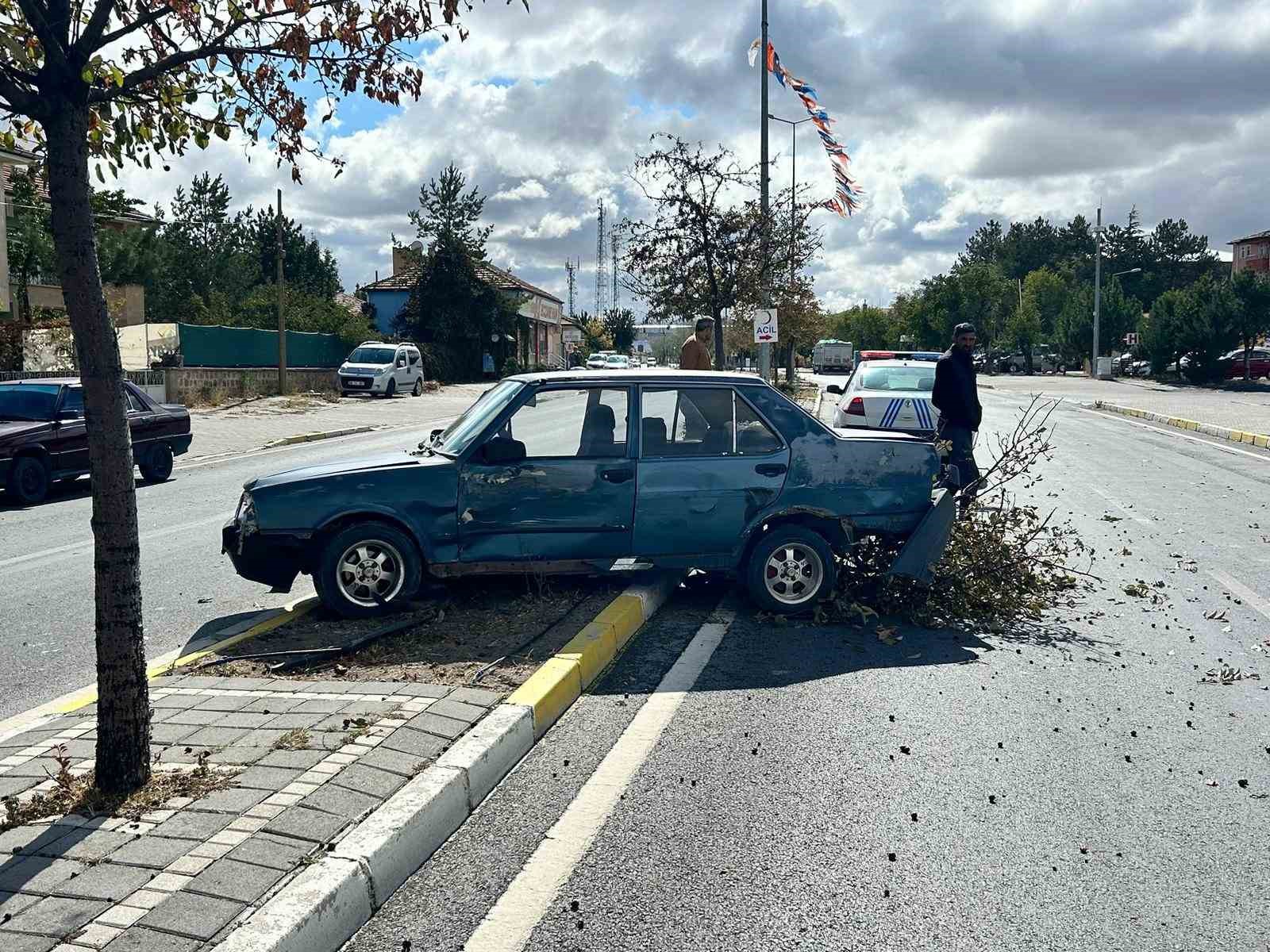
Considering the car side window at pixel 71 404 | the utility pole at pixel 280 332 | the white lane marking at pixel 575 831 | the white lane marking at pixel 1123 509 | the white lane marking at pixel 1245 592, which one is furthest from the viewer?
the utility pole at pixel 280 332

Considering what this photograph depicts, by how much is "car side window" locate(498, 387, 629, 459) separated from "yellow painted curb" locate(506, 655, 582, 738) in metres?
1.86

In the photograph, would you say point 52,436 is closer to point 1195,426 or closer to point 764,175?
point 764,175

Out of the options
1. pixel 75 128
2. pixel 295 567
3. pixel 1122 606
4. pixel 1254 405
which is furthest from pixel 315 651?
pixel 1254 405

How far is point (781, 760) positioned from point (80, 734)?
2921mm

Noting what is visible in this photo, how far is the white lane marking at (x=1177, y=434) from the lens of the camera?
66.3 feet

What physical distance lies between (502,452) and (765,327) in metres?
15.4

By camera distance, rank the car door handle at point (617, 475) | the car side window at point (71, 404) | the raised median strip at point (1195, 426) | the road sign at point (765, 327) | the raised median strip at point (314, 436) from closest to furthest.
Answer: the car door handle at point (617, 475), the car side window at point (71, 404), the road sign at point (765, 327), the raised median strip at point (1195, 426), the raised median strip at point (314, 436)

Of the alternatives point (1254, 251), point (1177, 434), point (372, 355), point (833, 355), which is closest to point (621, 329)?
point (833, 355)

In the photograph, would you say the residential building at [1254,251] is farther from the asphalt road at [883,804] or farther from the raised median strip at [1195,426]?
the asphalt road at [883,804]

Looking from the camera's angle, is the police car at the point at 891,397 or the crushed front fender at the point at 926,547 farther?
the police car at the point at 891,397

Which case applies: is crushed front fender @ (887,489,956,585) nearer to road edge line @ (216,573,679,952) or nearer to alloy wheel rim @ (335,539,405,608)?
road edge line @ (216,573,679,952)

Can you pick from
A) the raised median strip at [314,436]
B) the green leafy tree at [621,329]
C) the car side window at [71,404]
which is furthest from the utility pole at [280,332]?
the green leafy tree at [621,329]

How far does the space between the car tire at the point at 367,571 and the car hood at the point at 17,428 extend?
9.15 metres

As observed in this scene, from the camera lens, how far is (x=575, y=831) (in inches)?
168
